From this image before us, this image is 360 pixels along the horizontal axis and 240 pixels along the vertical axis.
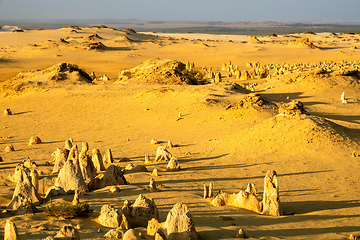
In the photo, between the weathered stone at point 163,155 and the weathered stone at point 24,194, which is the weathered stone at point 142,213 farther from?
the weathered stone at point 163,155

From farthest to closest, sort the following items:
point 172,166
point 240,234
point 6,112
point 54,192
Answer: point 6,112, point 172,166, point 54,192, point 240,234

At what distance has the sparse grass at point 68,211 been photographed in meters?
6.07

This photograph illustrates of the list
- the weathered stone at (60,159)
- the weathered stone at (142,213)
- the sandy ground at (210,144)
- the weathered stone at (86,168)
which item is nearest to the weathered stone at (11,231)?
the sandy ground at (210,144)

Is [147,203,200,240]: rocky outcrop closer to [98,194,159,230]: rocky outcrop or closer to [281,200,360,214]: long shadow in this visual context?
[98,194,159,230]: rocky outcrop

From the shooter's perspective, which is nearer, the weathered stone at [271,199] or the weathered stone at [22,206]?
the weathered stone at [22,206]

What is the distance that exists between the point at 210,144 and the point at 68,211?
20.8ft

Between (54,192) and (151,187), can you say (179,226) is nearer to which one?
(151,187)

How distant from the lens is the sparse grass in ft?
19.9

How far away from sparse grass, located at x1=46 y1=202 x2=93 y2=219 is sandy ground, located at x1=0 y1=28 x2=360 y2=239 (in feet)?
0.33

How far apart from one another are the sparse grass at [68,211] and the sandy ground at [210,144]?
101 millimetres

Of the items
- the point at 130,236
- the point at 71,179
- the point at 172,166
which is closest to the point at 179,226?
the point at 130,236

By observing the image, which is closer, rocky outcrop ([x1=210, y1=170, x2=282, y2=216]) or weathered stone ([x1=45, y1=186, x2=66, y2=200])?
rocky outcrop ([x1=210, y1=170, x2=282, y2=216])

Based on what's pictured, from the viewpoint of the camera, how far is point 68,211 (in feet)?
19.9

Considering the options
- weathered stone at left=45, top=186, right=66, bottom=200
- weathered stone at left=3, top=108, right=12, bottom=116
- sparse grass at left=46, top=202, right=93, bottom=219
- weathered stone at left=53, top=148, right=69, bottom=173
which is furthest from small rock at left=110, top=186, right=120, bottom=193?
weathered stone at left=3, top=108, right=12, bottom=116
